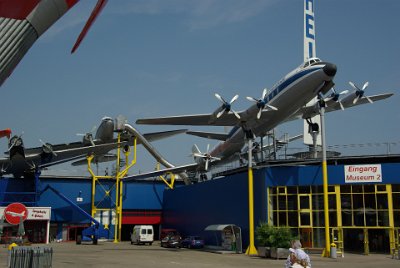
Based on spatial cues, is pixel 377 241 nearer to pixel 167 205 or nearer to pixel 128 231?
pixel 167 205

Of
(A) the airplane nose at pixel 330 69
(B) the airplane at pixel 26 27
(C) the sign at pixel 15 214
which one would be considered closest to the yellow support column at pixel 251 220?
(A) the airplane nose at pixel 330 69

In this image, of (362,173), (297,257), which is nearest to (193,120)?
(362,173)

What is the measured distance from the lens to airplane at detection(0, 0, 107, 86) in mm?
6844

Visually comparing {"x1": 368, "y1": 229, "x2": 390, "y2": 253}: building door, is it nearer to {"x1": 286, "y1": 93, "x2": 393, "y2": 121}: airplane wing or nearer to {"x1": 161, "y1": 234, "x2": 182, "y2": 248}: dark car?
{"x1": 286, "y1": 93, "x2": 393, "y2": 121}: airplane wing

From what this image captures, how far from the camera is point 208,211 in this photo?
49.3m

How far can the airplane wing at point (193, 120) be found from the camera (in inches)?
1651

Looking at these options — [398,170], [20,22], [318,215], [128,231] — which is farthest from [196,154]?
[20,22]

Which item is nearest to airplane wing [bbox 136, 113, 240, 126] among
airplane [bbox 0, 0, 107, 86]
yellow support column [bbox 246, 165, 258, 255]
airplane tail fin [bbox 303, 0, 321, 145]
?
yellow support column [bbox 246, 165, 258, 255]

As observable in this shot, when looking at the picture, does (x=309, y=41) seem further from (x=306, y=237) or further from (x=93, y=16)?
(x=93, y=16)

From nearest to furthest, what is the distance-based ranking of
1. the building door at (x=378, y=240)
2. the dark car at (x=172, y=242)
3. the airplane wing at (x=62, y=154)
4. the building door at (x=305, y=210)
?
the building door at (x=378, y=240) < the building door at (x=305, y=210) < the dark car at (x=172, y=242) < the airplane wing at (x=62, y=154)

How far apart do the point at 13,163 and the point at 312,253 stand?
38.9 meters

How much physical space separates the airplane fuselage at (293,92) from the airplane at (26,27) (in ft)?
99.3

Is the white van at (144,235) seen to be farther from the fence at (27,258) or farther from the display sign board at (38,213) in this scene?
the fence at (27,258)

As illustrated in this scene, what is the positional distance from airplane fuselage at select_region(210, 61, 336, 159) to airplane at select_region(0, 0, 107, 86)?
99.3ft
